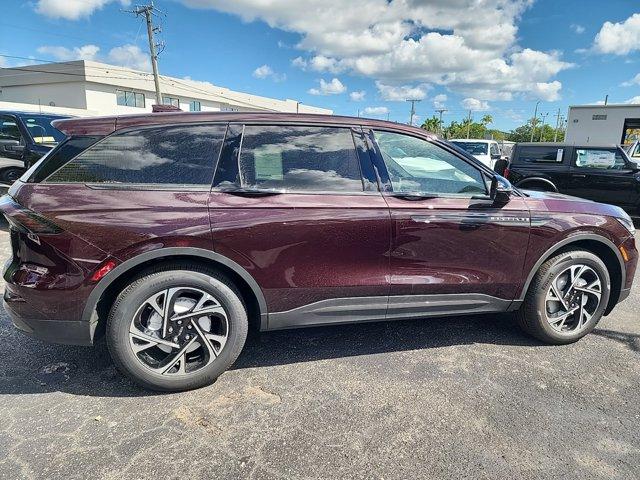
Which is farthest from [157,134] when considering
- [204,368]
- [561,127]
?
[561,127]

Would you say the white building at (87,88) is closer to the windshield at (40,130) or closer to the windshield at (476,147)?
the windshield at (476,147)

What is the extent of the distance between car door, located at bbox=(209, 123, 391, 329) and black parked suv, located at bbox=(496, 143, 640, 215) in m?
6.78

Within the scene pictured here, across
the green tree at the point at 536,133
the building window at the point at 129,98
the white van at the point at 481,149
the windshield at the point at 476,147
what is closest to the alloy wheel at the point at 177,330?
the white van at the point at 481,149

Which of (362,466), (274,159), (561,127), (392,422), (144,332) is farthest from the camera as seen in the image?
(561,127)

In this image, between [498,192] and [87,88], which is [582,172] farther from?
[87,88]

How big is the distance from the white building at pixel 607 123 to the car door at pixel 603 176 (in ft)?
57.7

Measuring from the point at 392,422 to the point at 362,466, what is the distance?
40cm

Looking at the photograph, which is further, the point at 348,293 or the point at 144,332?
the point at 348,293

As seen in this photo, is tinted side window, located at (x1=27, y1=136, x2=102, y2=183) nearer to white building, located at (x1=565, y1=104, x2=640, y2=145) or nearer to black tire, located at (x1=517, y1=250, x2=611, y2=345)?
black tire, located at (x1=517, y1=250, x2=611, y2=345)

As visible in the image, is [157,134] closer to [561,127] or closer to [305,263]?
[305,263]

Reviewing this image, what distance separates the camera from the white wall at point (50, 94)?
37812 millimetres

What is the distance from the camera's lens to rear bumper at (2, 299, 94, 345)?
2.56 meters

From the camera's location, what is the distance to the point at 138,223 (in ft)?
8.26

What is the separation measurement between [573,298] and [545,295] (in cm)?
29
